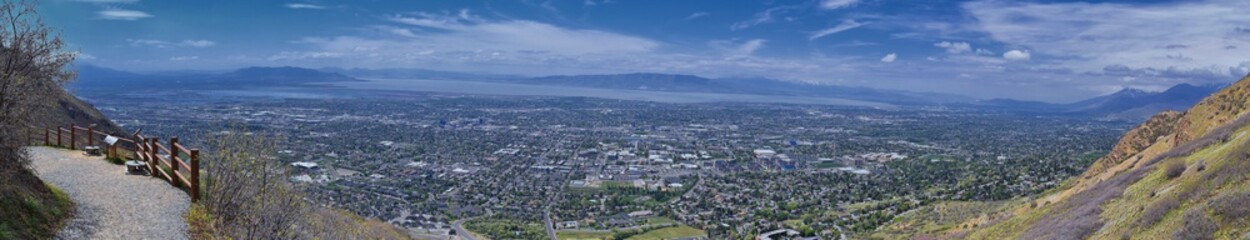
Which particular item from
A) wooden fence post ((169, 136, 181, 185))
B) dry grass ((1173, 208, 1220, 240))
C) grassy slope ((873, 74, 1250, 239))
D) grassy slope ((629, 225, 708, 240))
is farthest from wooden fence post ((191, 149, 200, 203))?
grassy slope ((629, 225, 708, 240))

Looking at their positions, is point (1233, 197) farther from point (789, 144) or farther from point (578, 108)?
point (578, 108)

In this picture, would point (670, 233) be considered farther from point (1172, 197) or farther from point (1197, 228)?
point (1197, 228)

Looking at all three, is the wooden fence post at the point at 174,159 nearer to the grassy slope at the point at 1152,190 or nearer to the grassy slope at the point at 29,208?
the grassy slope at the point at 29,208

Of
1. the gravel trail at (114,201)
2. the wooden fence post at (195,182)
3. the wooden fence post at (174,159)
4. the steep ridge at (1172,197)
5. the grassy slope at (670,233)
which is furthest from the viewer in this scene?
the grassy slope at (670,233)

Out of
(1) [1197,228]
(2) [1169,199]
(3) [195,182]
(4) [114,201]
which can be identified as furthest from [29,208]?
(2) [1169,199]

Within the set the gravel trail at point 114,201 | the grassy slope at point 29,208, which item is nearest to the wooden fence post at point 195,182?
the gravel trail at point 114,201

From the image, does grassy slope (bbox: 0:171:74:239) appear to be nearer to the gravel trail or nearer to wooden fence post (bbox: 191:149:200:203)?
the gravel trail
